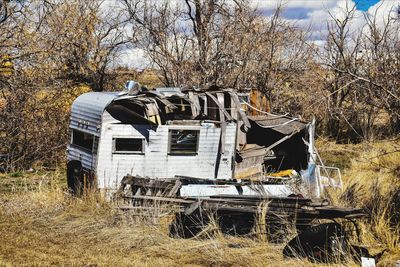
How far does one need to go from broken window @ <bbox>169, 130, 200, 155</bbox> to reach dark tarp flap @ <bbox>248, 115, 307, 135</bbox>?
2156 mm

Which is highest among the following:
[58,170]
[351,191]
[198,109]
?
[198,109]

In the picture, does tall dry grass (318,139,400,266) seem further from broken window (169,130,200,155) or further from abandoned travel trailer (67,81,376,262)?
broken window (169,130,200,155)

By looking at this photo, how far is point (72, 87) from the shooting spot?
1914 centimetres

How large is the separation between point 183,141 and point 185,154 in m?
0.29

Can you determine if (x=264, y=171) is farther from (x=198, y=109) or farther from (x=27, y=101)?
(x=27, y=101)

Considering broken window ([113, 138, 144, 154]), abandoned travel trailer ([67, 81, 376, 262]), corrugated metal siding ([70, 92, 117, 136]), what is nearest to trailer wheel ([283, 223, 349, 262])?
abandoned travel trailer ([67, 81, 376, 262])

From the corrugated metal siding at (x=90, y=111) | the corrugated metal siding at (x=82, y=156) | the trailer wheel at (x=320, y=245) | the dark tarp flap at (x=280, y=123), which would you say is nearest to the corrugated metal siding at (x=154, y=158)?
the corrugated metal siding at (x=90, y=111)

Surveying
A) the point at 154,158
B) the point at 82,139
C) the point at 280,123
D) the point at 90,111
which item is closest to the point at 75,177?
the point at 82,139

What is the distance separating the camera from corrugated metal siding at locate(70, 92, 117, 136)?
1182 centimetres

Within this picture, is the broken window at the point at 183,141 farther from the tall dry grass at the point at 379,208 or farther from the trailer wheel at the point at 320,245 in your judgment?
the trailer wheel at the point at 320,245

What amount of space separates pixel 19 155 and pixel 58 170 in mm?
1469

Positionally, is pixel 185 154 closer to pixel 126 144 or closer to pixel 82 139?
pixel 126 144

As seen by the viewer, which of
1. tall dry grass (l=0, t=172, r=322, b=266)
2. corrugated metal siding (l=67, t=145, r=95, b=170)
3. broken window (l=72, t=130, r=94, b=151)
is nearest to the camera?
tall dry grass (l=0, t=172, r=322, b=266)

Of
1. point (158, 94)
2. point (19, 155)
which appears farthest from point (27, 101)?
point (158, 94)
